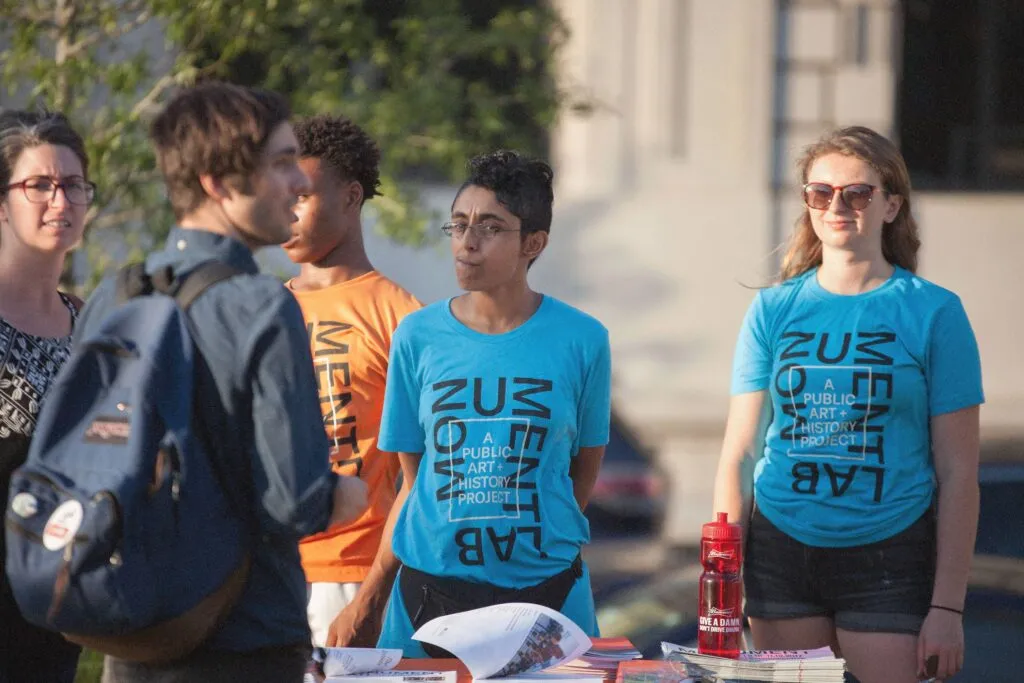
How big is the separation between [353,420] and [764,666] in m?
1.21

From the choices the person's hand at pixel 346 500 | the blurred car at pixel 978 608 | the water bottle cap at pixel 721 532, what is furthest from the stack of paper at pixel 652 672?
the blurred car at pixel 978 608

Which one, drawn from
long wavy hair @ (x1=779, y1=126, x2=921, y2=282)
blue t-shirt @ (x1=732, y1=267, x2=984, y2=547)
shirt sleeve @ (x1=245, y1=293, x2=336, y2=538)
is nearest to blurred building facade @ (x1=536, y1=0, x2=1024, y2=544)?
long wavy hair @ (x1=779, y1=126, x2=921, y2=282)

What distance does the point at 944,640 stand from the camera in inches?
138

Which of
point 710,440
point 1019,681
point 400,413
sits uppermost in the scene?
point 400,413

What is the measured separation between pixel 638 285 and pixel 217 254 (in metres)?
11.2

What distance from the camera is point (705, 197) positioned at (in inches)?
533

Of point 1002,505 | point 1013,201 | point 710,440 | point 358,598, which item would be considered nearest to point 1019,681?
point 1002,505

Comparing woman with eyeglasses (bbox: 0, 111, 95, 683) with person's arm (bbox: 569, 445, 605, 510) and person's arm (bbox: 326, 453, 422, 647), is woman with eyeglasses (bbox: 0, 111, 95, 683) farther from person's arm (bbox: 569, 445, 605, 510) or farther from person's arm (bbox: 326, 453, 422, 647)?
person's arm (bbox: 569, 445, 605, 510)

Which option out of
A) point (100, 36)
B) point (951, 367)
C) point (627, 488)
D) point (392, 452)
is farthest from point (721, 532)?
point (627, 488)

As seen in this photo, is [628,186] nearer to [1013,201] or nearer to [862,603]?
[1013,201]

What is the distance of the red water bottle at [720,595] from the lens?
3256 millimetres

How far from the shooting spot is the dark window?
14211 mm

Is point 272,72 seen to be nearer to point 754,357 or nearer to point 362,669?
point 754,357

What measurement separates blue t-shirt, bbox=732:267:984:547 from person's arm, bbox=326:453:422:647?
85 cm
